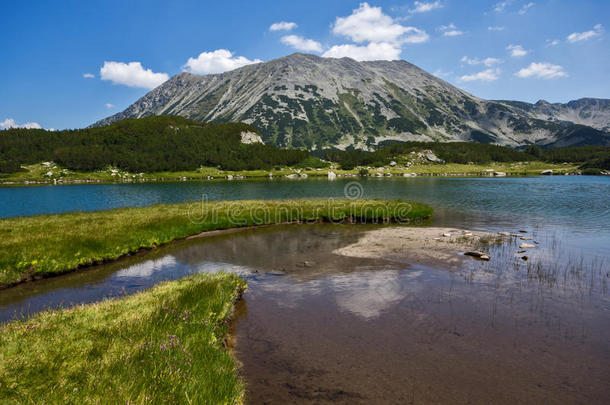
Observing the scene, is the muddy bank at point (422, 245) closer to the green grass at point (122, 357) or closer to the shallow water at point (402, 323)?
the shallow water at point (402, 323)

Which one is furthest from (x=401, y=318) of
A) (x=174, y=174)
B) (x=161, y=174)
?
(x=161, y=174)

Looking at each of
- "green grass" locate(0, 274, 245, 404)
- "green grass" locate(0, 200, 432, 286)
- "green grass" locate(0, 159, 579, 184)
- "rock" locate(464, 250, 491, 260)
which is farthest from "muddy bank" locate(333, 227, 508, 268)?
"green grass" locate(0, 159, 579, 184)

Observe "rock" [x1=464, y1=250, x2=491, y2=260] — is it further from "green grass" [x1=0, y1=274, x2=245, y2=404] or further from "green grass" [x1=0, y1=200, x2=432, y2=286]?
"green grass" [x1=0, y1=274, x2=245, y2=404]

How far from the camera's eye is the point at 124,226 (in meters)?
28.2

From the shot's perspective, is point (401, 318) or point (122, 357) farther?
point (401, 318)

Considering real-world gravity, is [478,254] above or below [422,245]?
above

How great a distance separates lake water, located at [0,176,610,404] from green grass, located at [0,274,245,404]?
1.91 meters

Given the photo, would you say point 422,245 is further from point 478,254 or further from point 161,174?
point 161,174

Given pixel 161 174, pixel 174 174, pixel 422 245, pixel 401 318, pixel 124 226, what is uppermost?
pixel 161 174

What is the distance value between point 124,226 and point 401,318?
85.3ft

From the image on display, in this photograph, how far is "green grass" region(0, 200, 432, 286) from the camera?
19.9 meters

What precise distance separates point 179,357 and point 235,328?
523cm

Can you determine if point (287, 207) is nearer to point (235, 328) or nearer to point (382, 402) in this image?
point (235, 328)

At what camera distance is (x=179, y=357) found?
26.8ft
